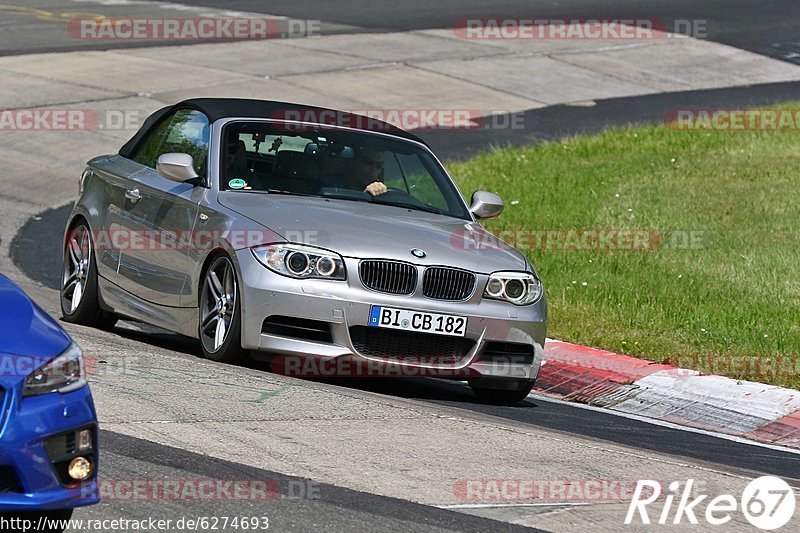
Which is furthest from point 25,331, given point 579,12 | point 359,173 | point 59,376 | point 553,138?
point 579,12

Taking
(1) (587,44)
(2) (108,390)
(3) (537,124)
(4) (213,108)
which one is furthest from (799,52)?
(2) (108,390)

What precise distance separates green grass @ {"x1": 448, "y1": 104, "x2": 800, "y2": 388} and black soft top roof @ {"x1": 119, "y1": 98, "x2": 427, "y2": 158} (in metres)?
2.22

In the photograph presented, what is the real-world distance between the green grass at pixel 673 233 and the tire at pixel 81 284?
3271 millimetres

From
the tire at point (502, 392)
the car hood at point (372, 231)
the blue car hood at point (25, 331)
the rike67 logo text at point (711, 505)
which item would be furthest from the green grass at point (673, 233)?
the blue car hood at point (25, 331)

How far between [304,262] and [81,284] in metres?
2.60

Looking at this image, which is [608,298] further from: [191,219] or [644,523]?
[644,523]

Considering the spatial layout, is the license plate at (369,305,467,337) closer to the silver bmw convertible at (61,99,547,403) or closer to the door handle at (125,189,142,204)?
the silver bmw convertible at (61,99,547,403)

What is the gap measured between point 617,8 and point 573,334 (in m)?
22.7

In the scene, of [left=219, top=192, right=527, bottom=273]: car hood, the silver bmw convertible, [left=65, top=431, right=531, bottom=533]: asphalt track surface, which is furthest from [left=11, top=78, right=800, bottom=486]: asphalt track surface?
[left=65, top=431, right=531, bottom=533]: asphalt track surface

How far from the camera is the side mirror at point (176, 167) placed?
9008 mm

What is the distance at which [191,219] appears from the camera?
8.95m

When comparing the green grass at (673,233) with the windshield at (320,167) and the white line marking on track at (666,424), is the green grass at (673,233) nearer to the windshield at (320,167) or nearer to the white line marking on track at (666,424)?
the white line marking on track at (666,424)

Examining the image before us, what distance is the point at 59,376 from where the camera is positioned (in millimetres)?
4766

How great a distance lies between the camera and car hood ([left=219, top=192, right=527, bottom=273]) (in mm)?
8312
